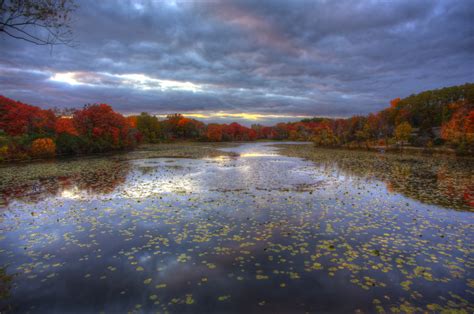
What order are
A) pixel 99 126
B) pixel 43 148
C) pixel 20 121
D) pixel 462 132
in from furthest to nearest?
pixel 99 126 → pixel 20 121 → pixel 462 132 → pixel 43 148

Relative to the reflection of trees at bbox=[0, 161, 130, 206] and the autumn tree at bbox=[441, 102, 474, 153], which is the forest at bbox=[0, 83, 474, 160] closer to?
the autumn tree at bbox=[441, 102, 474, 153]

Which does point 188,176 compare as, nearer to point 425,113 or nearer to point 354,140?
point 354,140

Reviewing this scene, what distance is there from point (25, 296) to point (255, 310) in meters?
5.42

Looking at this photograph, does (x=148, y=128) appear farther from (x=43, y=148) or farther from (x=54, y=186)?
(x=54, y=186)

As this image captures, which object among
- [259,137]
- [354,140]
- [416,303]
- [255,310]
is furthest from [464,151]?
[259,137]

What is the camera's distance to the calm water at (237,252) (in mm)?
5738

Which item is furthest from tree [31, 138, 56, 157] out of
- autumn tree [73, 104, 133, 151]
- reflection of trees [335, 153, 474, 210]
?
reflection of trees [335, 153, 474, 210]

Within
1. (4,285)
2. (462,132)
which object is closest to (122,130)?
(4,285)

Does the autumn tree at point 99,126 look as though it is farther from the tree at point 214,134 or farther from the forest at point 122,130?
the tree at point 214,134

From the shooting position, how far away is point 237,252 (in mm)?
8016

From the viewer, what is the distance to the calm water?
18.8ft

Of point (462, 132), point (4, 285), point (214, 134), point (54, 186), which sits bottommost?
point (54, 186)

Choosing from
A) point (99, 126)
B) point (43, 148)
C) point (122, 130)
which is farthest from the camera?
point (122, 130)

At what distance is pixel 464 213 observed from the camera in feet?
39.3
